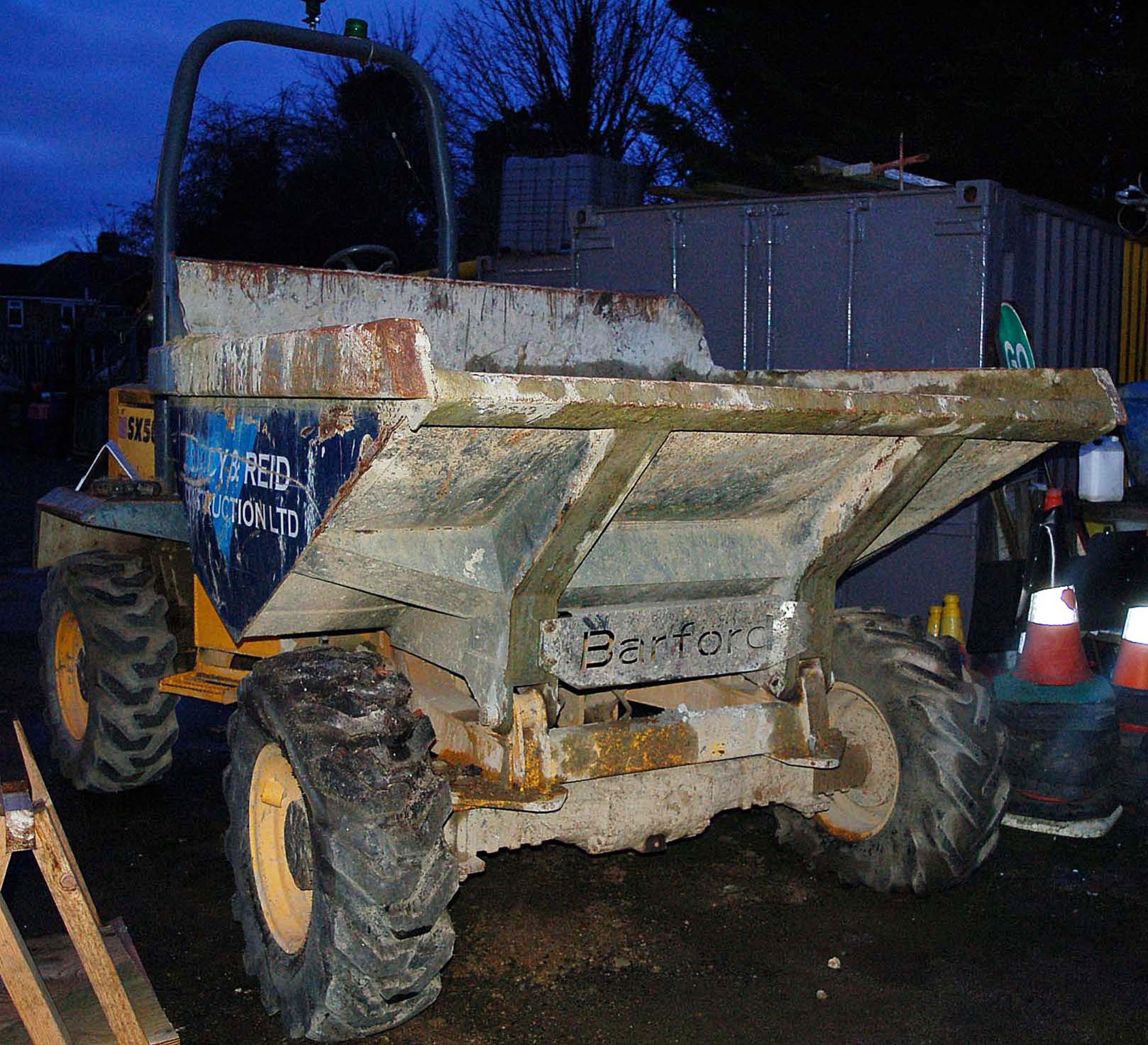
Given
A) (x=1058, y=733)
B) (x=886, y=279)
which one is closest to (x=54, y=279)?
(x=886, y=279)

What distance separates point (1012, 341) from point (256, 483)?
4.53 meters

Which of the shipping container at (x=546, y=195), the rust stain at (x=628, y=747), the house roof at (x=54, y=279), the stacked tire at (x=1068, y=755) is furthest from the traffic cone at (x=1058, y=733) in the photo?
the house roof at (x=54, y=279)

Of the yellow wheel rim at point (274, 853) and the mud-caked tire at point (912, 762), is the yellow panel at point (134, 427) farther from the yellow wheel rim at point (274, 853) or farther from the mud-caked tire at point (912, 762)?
the mud-caked tire at point (912, 762)

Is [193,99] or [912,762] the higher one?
[193,99]

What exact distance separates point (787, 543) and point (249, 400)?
5.35ft

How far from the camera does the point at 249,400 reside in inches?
138

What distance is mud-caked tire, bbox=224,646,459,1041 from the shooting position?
3.09m

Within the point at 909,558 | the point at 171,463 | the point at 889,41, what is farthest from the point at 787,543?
the point at 889,41

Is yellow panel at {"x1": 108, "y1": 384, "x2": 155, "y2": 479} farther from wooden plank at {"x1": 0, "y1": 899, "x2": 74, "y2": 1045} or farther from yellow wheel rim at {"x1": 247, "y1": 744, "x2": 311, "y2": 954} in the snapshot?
wooden plank at {"x1": 0, "y1": 899, "x2": 74, "y2": 1045}

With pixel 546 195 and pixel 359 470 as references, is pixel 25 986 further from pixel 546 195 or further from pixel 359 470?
pixel 546 195

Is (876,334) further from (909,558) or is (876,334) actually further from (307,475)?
(307,475)

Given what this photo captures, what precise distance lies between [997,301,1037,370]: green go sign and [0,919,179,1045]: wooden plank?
16.5ft

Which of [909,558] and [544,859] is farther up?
[909,558]

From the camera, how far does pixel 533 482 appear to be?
3.21 metres
